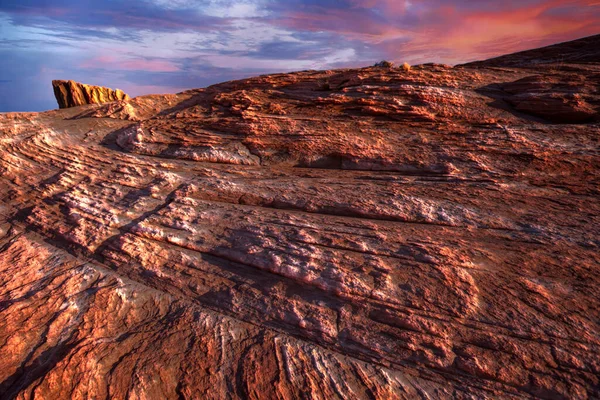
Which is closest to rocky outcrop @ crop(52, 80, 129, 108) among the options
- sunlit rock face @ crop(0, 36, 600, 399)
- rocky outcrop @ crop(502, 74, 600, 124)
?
sunlit rock face @ crop(0, 36, 600, 399)

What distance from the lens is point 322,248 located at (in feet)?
28.0

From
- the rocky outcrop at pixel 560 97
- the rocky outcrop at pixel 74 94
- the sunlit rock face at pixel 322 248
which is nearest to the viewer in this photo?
the sunlit rock face at pixel 322 248

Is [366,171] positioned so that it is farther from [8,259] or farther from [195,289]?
[8,259]

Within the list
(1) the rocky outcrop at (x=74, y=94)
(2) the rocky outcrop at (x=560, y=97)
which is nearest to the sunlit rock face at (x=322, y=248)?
(2) the rocky outcrop at (x=560, y=97)

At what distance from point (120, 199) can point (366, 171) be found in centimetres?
921

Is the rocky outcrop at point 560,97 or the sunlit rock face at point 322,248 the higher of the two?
the rocky outcrop at point 560,97

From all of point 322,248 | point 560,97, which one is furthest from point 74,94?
point 560,97

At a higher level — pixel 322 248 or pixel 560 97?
pixel 560 97

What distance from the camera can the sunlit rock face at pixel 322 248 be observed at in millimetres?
6406

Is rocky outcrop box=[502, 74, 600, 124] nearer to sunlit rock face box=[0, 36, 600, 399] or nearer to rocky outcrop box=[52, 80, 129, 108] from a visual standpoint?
sunlit rock face box=[0, 36, 600, 399]

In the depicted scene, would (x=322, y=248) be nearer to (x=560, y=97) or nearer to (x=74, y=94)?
(x=560, y=97)

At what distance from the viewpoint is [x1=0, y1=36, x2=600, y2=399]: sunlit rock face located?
641 cm

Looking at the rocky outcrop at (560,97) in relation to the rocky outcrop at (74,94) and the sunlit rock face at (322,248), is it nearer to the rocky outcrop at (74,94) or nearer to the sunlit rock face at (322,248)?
the sunlit rock face at (322,248)

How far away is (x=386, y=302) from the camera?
7.18 metres
